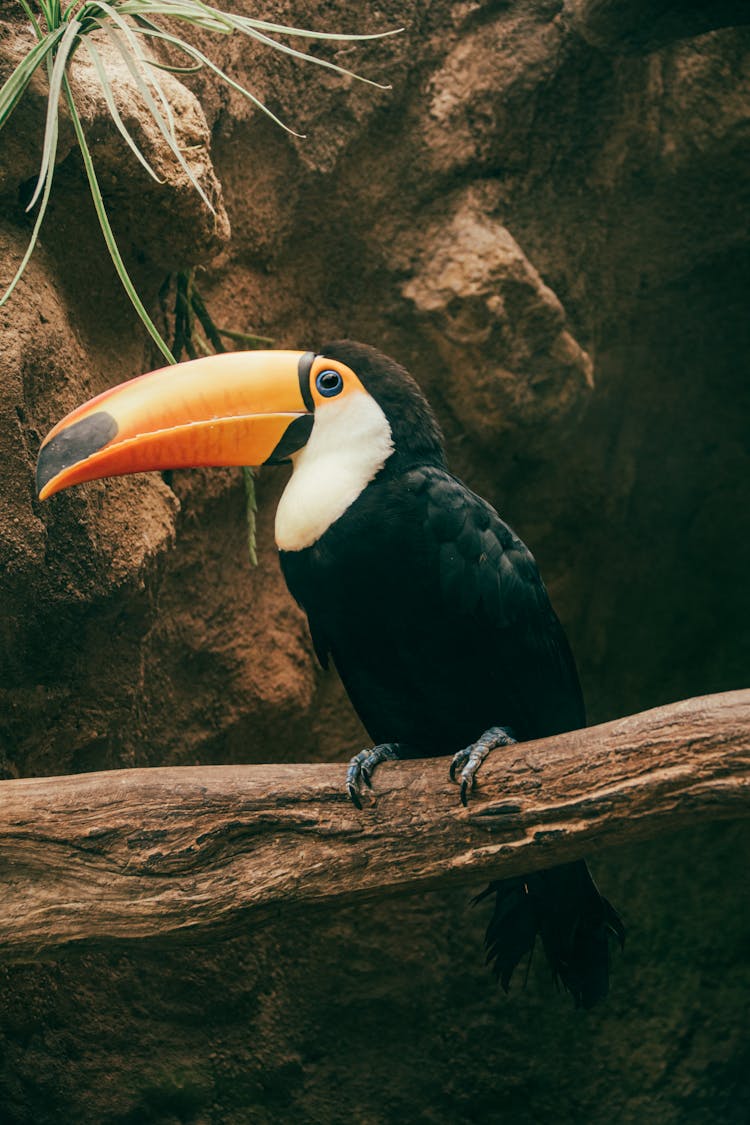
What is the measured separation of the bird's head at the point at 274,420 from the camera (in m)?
2.61

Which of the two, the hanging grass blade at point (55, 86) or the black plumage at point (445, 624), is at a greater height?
the hanging grass blade at point (55, 86)

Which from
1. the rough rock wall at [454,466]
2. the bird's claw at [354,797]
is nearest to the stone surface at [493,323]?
the rough rock wall at [454,466]

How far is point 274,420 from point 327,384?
17 centimetres

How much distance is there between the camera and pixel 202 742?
11.7 feet

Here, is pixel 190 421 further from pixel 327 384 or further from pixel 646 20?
pixel 646 20

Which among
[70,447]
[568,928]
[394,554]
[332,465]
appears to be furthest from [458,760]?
[70,447]

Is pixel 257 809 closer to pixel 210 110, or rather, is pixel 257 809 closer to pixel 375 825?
pixel 375 825

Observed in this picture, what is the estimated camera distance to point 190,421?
269 cm

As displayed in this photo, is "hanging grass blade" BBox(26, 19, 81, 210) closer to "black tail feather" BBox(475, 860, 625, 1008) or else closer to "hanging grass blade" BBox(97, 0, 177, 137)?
"hanging grass blade" BBox(97, 0, 177, 137)

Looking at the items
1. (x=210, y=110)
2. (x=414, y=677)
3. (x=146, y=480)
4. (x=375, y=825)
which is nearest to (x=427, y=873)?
(x=375, y=825)

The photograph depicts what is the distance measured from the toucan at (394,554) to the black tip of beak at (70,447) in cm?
2

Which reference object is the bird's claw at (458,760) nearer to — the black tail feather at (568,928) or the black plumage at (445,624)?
the black plumage at (445,624)

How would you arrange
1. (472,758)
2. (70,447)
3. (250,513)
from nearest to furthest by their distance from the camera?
(472,758) → (70,447) → (250,513)

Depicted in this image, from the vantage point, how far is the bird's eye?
2816 mm
